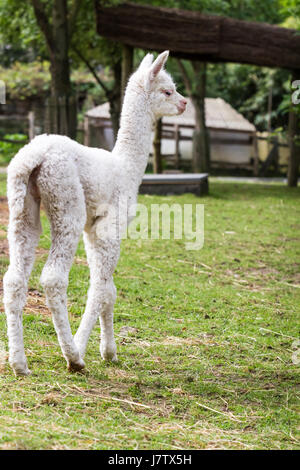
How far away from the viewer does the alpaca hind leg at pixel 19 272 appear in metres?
3.21

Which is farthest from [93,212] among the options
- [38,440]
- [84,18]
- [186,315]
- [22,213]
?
[84,18]

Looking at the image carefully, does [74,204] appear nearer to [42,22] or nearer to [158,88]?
[158,88]

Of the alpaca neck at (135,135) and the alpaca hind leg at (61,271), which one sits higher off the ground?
the alpaca neck at (135,135)

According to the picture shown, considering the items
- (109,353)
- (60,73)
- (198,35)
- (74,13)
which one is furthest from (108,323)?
(74,13)

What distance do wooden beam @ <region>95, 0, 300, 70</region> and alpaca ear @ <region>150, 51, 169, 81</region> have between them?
308 inches

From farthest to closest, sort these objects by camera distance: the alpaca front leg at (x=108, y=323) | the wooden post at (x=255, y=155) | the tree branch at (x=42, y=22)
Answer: the wooden post at (x=255, y=155)
the tree branch at (x=42, y=22)
the alpaca front leg at (x=108, y=323)

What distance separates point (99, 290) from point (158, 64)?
1.45m

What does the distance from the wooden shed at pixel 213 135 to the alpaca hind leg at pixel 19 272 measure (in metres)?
19.1

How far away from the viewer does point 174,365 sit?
13.0 feet

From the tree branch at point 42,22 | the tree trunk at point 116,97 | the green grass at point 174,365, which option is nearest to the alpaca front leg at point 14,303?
the green grass at point 174,365

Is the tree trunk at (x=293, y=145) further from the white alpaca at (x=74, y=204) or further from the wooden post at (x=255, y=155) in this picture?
the white alpaca at (x=74, y=204)

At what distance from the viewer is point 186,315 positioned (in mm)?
5039
